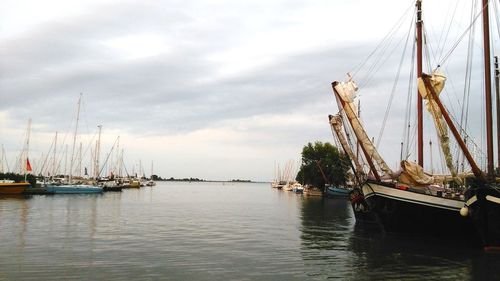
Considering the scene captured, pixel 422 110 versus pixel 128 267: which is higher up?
pixel 422 110

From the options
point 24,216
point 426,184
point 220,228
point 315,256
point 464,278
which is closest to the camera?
point 464,278

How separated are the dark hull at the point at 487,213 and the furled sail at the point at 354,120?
31.6 feet

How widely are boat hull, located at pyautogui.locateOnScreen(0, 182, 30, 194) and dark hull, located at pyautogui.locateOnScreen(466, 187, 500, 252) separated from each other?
68610 mm

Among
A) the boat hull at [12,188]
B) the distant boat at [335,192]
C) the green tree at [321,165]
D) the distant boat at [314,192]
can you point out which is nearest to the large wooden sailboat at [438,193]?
the boat hull at [12,188]

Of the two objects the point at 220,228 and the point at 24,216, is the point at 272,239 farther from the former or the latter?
the point at 24,216

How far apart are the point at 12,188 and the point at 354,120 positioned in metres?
59.7

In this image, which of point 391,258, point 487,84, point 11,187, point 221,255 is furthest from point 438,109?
point 11,187

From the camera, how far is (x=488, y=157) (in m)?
26.7

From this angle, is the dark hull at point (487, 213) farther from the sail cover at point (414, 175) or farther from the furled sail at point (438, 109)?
the sail cover at point (414, 175)

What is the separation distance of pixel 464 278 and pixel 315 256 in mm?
7079

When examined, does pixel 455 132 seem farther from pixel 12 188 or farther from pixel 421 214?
pixel 12 188

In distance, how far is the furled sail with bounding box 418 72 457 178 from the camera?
27.5 metres

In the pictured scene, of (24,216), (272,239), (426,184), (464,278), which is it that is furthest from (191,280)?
(24,216)

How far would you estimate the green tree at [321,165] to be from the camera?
106 meters
